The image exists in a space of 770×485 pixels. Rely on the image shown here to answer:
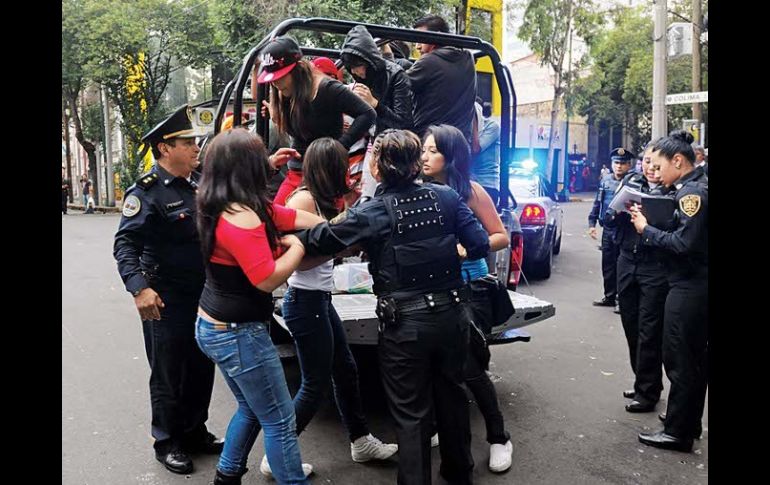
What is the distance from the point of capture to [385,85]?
430cm

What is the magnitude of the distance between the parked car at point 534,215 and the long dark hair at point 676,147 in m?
4.29

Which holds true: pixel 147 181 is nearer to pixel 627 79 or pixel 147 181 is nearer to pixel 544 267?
pixel 544 267

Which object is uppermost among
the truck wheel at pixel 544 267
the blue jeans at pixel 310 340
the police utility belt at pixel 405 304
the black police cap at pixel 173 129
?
the black police cap at pixel 173 129

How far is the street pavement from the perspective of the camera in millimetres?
3805

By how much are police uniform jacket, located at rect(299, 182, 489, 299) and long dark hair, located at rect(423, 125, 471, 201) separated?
488 millimetres

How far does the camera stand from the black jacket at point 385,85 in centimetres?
411

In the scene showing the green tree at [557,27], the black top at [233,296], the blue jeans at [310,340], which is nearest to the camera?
the black top at [233,296]

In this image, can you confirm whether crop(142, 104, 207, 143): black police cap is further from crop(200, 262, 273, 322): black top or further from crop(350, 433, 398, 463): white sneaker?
crop(350, 433, 398, 463): white sneaker

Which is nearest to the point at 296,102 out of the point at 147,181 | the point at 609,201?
the point at 147,181

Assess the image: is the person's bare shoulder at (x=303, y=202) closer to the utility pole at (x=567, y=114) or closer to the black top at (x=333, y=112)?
the black top at (x=333, y=112)

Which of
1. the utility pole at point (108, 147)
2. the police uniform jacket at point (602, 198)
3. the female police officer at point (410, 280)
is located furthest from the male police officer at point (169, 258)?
the utility pole at point (108, 147)
